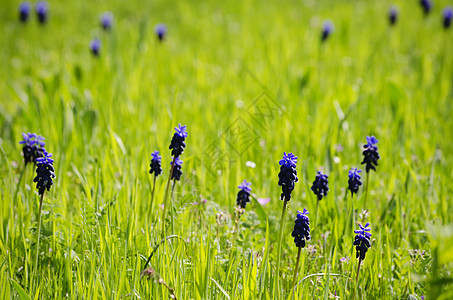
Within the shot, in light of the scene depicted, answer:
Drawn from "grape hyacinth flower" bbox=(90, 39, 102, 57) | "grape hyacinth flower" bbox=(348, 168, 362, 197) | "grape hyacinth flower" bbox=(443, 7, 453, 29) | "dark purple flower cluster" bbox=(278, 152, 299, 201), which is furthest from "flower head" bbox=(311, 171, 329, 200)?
"grape hyacinth flower" bbox=(443, 7, 453, 29)

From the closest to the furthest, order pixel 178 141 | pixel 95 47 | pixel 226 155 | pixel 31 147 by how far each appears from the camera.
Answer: pixel 178 141 → pixel 31 147 → pixel 226 155 → pixel 95 47

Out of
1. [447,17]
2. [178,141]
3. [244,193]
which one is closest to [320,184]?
[244,193]

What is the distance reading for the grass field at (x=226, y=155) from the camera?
228cm

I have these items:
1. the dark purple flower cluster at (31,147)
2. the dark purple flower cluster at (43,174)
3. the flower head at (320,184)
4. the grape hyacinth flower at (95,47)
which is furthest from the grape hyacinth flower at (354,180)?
the grape hyacinth flower at (95,47)

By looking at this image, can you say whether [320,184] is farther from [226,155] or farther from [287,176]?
[226,155]

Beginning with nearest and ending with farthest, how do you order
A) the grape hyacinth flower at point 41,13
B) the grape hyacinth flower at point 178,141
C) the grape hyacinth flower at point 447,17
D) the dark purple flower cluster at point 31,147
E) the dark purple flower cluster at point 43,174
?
the dark purple flower cluster at point 43,174
the grape hyacinth flower at point 178,141
the dark purple flower cluster at point 31,147
the grape hyacinth flower at point 447,17
the grape hyacinth flower at point 41,13

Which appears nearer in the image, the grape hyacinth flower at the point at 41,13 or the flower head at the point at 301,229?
the flower head at the point at 301,229

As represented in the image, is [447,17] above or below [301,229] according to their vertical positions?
above

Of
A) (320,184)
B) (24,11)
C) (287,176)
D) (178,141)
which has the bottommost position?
(287,176)

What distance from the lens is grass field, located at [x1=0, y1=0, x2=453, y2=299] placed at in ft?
7.47

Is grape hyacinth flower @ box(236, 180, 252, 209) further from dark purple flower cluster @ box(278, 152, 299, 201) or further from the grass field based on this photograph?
dark purple flower cluster @ box(278, 152, 299, 201)

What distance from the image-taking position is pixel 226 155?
3.61m

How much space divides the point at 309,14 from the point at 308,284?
688 cm

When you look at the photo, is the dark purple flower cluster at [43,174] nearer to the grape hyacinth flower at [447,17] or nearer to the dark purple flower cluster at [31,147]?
the dark purple flower cluster at [31,147]
